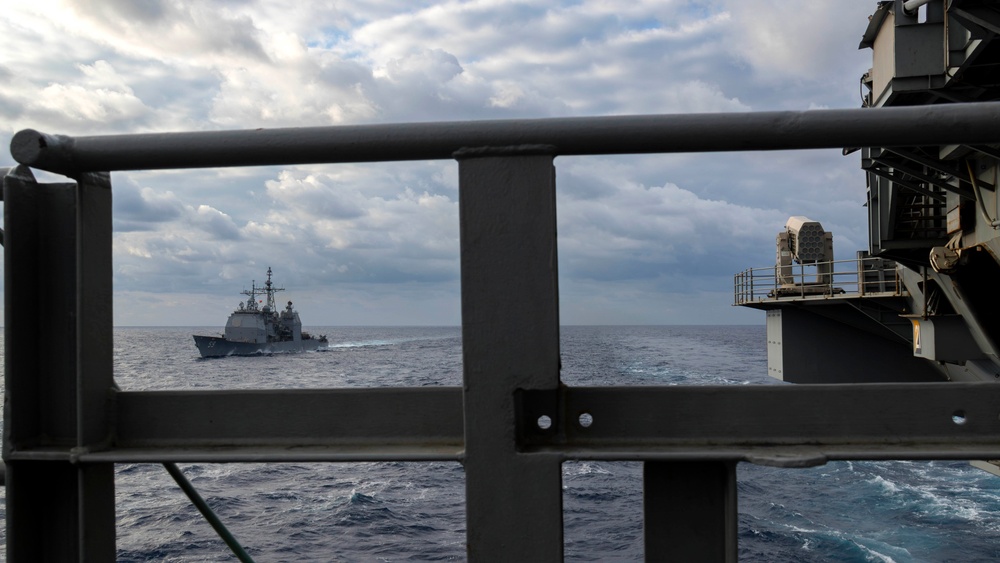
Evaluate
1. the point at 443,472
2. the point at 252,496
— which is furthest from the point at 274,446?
the point at 443,472

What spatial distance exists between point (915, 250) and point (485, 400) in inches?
748

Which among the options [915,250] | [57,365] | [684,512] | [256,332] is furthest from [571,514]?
[256,332]

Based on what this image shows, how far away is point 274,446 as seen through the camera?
1.90 m

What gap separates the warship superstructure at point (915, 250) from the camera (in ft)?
38.8

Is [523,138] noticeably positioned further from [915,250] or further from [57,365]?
[915,250]

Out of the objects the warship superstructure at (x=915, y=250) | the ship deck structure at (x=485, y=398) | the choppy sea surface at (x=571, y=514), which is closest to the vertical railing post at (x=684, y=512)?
the ship deck structure at (x=485, y=398)

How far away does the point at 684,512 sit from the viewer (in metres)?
1.79

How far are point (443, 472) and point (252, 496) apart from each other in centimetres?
750

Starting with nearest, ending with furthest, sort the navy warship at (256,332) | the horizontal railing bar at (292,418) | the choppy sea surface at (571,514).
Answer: the horizontal railing bar at (292,418) < the choppy sea surface at (571,514) < the navy warship at (256,332)

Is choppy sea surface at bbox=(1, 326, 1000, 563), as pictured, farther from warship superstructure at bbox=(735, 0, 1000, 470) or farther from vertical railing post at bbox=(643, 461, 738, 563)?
vertical railing post at bbox=(643, 461, 738, 563)

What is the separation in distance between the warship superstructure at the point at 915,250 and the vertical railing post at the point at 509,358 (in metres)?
8.14

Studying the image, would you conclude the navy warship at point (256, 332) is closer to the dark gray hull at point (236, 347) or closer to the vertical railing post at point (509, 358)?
the dark gray hull at point (236, 347)

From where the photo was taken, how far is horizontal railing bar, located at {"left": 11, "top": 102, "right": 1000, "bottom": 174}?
1.65 meters

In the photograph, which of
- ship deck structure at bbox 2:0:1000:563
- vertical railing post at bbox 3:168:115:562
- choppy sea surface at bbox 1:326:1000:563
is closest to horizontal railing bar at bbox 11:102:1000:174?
ship deck structure at bbox 2:0:1000:563
